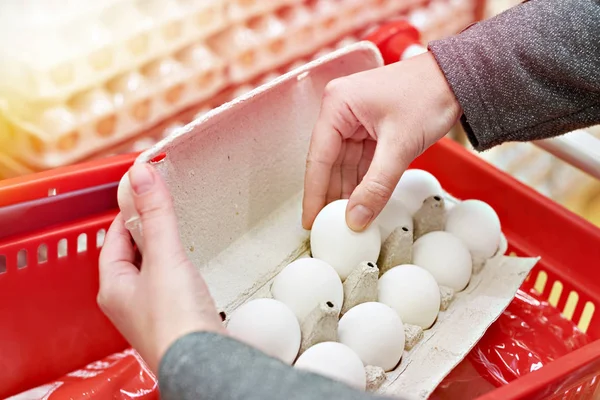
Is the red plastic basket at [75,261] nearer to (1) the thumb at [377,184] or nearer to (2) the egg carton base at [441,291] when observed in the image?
(2) the egg carton base at [441,291]

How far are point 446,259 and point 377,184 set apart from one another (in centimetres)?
15

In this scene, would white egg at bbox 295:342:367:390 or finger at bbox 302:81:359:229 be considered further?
finger at bbox 302:81:359:229

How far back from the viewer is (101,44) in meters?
0.94

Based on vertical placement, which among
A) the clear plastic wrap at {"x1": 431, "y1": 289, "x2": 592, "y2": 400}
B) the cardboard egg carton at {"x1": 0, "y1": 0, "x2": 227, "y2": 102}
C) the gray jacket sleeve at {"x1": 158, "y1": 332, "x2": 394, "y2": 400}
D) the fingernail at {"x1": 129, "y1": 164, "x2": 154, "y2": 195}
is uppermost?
the cardboard egg carton at {"x1": 0, "y1": 0, "x2": 227, "y2": 102}

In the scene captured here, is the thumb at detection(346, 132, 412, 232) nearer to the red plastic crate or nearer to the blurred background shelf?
the red plastic crate

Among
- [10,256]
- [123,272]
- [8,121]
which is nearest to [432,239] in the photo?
[123,272]

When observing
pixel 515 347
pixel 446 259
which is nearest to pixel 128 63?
pixel 446 259

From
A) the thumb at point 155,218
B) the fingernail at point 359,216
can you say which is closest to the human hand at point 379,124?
the fingernail at point 359,216

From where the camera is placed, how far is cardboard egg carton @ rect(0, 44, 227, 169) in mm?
926

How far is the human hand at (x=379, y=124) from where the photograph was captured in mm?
705

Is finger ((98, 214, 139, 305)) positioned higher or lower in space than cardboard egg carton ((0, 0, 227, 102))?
lower

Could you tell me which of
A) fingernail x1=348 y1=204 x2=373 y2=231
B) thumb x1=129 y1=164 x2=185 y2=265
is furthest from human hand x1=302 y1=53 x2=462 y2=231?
thumb x1=129 y1=164 x2=185 y2=265

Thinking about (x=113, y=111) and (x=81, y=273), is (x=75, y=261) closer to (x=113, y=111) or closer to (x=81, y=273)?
(x=81, y=273)

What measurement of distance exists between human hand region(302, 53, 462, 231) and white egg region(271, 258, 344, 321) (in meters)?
0.06
